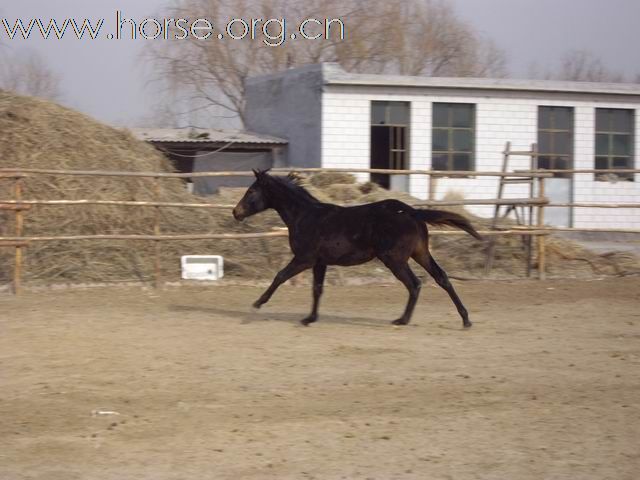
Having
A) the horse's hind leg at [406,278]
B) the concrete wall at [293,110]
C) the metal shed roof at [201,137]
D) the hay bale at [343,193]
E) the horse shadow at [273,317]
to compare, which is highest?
the concrete wall at [293,110]

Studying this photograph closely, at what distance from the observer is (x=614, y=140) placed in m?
22.0

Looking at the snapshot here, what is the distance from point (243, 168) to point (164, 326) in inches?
505

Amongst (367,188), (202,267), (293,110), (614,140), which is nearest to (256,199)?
(202,267)

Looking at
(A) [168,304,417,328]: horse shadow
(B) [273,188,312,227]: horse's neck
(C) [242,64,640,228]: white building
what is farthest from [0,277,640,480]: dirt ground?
(C) [242,64,640,228]: white building

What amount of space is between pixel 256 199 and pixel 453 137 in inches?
475

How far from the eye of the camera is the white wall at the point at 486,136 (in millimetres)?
20000

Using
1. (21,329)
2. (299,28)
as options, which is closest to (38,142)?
(21,329)

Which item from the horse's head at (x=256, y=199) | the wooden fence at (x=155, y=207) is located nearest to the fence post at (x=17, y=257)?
the wooden fence at (x=155, y=207)

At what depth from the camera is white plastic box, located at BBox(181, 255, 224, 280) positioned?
1216cm

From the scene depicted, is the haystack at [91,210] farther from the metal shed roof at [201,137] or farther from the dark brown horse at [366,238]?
the metal shed roof at [201,137]

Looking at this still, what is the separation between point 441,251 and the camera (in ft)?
45.4

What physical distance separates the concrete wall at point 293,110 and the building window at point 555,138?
219 inches

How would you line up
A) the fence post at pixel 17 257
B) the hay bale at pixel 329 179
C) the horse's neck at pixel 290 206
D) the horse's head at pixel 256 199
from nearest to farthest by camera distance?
the horse's neck at pixel 290 206, the horse's head at pixel 256 199, the fence post at pixel 17 257, the hay bale at pixel 329 179

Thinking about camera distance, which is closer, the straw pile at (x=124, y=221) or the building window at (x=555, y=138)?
the straw pile at (x=124, y=221)
